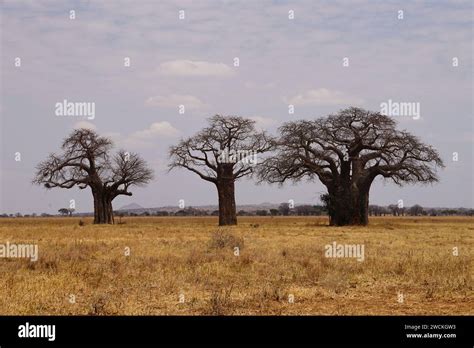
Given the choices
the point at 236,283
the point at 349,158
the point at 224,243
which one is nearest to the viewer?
the point at 236,283

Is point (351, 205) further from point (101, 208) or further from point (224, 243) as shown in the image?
point (224, 243)

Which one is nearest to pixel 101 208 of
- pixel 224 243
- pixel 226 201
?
pixel 226 201

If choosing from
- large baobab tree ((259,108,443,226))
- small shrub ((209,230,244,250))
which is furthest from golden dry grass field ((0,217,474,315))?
large baobab tree ((259,108,443,226))

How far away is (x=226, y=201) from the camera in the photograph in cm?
4278

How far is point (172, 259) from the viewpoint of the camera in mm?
15359

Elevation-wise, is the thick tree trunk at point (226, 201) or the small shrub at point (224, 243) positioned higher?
the thick tree trunk at point (226, 201)

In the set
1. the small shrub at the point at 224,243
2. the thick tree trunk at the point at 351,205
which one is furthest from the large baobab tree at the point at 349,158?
the small shrub at the point at 224,243

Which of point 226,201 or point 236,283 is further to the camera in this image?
point 226,201

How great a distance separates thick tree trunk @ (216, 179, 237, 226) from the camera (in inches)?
1661

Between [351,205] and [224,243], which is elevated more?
[351,205]

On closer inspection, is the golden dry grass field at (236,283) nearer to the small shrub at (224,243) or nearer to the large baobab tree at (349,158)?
the small shrub at (224,243)

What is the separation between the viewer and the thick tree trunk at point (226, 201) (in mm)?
42188

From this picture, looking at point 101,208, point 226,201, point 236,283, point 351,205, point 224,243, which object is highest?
point 226,201
